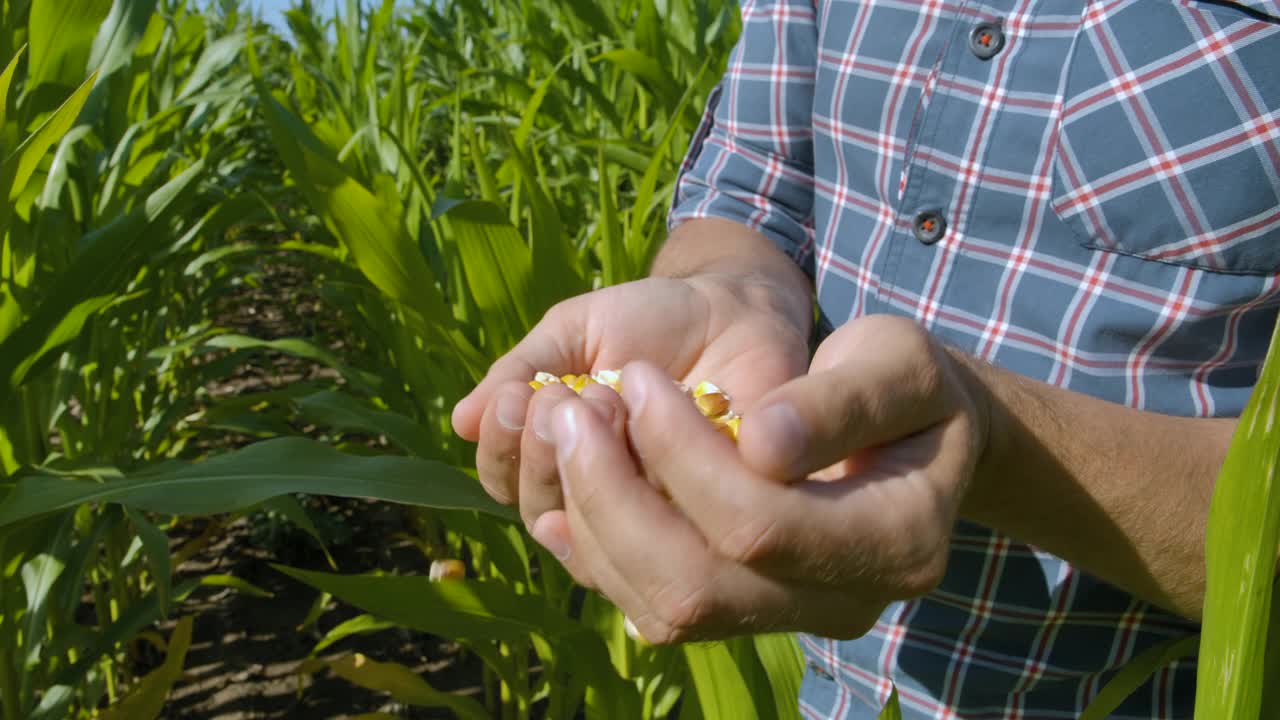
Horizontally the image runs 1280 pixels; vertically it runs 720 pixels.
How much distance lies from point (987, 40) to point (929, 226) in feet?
0.40

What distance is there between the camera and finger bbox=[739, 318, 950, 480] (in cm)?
37

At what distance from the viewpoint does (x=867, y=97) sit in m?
0.70

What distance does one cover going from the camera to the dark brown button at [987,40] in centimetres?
64

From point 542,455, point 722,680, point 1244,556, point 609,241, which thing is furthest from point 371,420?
point 1244,556

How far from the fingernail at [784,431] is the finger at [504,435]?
13 centimetres

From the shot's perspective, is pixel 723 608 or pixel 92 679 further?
pixel 92 679

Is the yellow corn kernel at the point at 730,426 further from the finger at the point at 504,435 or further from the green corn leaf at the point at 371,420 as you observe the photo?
the green corn leaf at the point at 371,420

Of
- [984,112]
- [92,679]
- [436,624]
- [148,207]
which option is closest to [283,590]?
[92,679]

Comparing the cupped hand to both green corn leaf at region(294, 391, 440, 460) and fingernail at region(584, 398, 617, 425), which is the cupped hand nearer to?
fingernail at region(584, 398, 617, 425)

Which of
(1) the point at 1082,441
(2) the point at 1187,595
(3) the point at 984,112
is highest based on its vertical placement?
(3) the point at 984,112

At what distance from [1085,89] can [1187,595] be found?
30 cm

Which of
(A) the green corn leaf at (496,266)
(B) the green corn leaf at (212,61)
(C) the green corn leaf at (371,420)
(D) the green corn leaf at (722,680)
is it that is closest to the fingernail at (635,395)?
(D) the green corn leaf at (722,680)

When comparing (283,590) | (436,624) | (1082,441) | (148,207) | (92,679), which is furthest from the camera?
(283,590)

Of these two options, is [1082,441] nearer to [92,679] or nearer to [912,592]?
[912,592]
